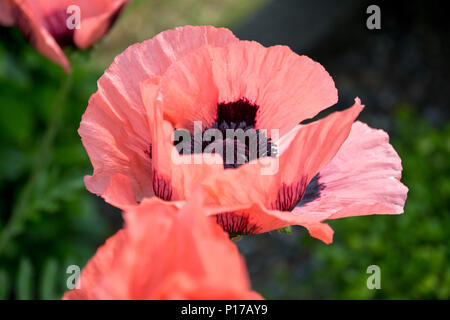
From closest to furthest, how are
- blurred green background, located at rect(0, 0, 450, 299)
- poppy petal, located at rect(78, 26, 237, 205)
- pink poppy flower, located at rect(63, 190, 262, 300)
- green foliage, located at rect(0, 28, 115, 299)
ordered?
1. pink poppy flower, located at rect(63, 190, 262, 300)
2. poppy petal, located at rect(78, 26, 237, 205)
3. blurred green background, located at rect(0, 0, 450, 299)
4. green foliage, located at rect(0, 28, 115, 299)

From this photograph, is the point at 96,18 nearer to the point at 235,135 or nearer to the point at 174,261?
the point at 235,135

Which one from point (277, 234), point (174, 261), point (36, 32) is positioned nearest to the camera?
point (174, 261)

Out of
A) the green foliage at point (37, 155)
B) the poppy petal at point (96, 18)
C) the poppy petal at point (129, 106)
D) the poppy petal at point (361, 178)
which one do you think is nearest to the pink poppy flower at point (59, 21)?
the poppy petal at point (96, 18)

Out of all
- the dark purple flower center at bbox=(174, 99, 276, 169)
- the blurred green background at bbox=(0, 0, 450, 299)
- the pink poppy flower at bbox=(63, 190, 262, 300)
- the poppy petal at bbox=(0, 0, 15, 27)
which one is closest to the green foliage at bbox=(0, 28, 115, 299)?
the blurred green background at bbox=(0, 0, 450, 299)

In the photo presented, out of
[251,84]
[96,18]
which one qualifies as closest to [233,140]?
[251,84]

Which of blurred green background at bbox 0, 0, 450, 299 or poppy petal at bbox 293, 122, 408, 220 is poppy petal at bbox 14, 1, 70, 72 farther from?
poppy petal at bbox 293, 122, 408, 220
